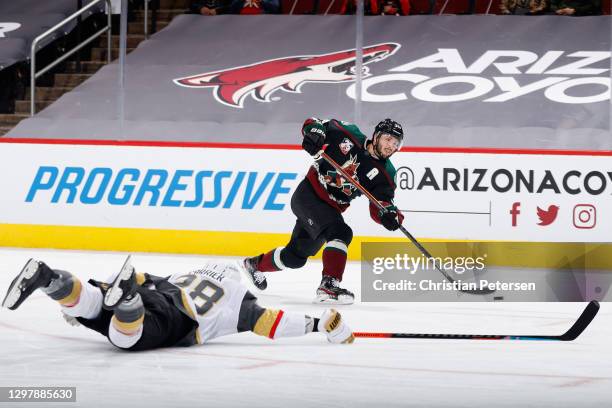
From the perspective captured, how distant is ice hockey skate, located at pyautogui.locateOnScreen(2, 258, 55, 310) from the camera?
3.70m

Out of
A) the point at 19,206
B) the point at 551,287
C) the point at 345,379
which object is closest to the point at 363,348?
the point at 345,379

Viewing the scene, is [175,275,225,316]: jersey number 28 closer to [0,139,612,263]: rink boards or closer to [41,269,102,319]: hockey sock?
[41,269,102,319]: hockey sock

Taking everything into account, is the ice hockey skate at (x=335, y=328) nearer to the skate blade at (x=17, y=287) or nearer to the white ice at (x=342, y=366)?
the white ice at (x=342, y=366)

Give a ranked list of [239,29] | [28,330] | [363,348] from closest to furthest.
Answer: [363,348] → [28,330] → [239,29]

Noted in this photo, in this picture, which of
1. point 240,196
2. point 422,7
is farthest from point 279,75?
point 422,7

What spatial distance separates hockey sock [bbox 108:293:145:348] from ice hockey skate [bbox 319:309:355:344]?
2.33ft

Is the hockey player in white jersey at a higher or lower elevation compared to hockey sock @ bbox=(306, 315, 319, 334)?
higher

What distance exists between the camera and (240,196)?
25.8 ft

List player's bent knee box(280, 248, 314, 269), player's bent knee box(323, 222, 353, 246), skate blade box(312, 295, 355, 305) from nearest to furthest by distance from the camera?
skate blade box(312, 295, 355, 305) → player's bent knee box(323, 222, 353, 246) → player's bent knee box(280, 248, 314, 269)

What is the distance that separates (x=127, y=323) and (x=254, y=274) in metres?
2.21

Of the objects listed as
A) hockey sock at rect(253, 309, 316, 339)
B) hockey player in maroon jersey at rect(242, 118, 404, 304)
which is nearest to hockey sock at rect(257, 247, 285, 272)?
hockey player in maroon jersey at rect(242, 118, 404, 304)

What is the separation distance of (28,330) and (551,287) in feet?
7.72

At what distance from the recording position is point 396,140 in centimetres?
573

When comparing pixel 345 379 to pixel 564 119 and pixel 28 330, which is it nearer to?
pixel 28 330
